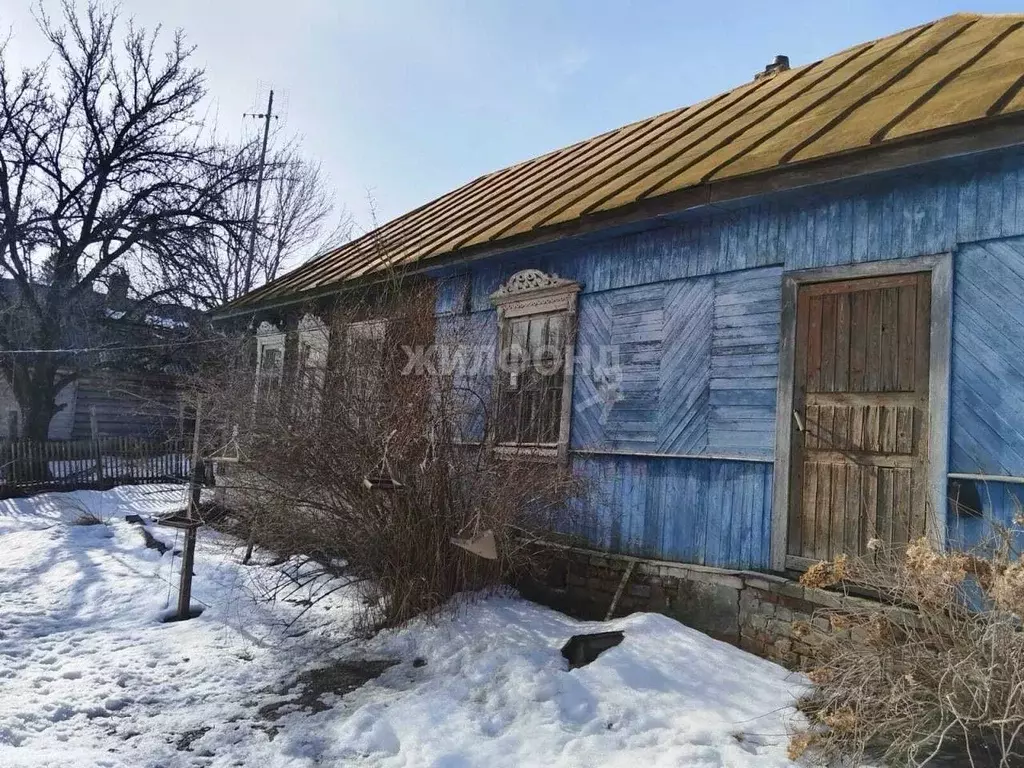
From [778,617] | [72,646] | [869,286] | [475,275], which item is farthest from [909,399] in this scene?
[72,646]

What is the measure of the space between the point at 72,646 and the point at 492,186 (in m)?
7.95

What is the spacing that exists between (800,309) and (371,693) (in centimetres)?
407

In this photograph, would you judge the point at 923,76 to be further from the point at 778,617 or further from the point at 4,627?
the point at 4,627

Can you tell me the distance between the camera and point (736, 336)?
231 inches

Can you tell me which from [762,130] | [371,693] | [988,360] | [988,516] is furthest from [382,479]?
[762,130]

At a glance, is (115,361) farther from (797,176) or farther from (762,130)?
(797,176)

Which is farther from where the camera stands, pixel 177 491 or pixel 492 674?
pixel 177 491

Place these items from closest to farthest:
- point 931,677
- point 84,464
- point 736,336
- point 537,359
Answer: point 931,677 → point 736,336 → point 537,359 → point 84,464

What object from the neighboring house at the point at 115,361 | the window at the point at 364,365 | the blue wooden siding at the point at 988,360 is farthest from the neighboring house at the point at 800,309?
the neighboring house at the point at 115,361

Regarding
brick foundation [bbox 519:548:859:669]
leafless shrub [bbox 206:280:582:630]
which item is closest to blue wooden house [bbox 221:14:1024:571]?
brick foundation [bbox 519:548:859:669]

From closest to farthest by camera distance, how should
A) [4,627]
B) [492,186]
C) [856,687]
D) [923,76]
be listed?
[856,687] < [923,76] < [4,627] < [492,186]

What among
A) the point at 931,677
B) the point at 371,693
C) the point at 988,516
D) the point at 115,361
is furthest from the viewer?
the point at 115,361

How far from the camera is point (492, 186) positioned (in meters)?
11.2

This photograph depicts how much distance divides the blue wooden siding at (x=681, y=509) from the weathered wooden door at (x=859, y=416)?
0.32 m
